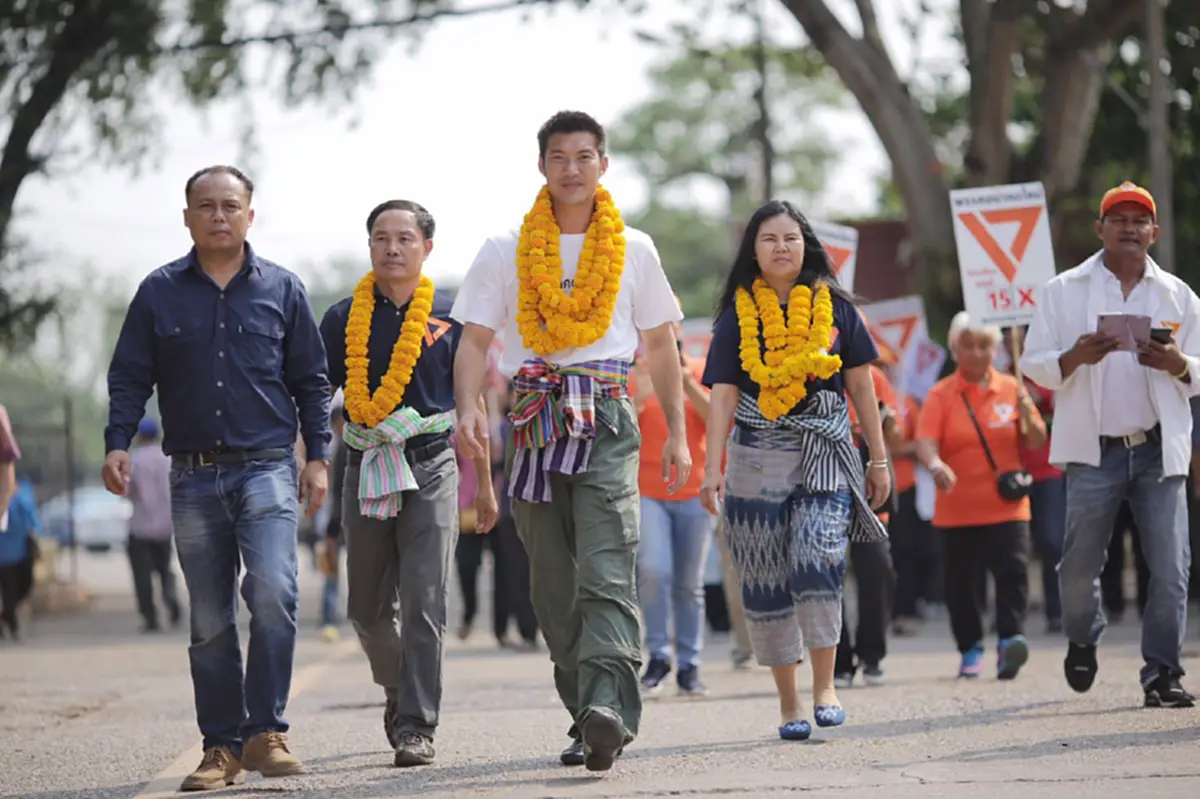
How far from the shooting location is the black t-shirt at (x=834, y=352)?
348 inches

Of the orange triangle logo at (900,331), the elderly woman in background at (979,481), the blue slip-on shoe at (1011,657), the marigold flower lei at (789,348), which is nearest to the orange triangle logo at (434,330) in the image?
the marigold flower lei at (789,348)

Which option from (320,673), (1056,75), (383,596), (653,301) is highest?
(1056,75)

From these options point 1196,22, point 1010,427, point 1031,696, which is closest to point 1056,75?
point 1196,22

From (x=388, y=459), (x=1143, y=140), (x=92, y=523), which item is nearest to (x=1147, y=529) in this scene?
(x=388, y=459)

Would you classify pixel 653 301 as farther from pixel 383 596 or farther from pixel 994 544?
pixel 994 544

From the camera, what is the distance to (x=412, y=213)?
8.86m

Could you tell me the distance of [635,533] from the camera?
7.69 metres

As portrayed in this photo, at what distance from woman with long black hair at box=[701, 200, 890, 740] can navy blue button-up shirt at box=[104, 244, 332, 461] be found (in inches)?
70.1

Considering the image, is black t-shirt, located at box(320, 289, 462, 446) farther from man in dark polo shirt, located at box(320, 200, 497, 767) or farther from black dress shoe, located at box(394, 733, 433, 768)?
black dress shoe, located at box(394, 733, 433, 768)

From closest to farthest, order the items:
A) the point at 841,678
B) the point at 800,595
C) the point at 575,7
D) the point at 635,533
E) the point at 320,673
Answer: the point at 635,533 → the point at 800,595 → the point at 841,678 → the point at 320,673 → the point at 575,7

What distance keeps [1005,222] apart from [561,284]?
6093 mm

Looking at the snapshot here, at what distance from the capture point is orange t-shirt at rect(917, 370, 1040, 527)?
12055 mm

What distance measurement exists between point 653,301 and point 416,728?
1781 millimetres

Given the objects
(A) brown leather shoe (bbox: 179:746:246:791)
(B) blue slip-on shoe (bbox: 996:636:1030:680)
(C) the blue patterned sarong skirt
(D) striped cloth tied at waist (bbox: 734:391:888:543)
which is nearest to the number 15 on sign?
(B) blue slip-on shoe (bbox: 996:636:1030:680)
